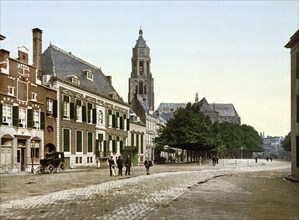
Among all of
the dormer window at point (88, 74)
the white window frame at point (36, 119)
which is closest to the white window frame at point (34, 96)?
the white window frame at point (36, 119)

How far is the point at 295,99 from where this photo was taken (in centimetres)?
2872

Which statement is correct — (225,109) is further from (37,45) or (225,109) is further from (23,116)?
(23,116)

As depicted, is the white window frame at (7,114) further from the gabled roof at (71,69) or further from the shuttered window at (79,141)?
the shuttered window at (79,141)

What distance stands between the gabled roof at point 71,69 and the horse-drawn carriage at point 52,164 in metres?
10.0

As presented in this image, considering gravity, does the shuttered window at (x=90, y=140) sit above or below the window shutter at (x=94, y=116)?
below

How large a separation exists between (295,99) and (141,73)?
92404mm

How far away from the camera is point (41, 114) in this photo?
125 ft

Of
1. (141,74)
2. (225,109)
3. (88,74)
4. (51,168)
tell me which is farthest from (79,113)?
(225,109)

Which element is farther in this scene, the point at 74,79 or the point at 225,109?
the point at 225,109

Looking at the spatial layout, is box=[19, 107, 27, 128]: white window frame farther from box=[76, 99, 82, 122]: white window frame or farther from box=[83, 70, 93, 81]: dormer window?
box=[83, 70, 93, 81]: dormer window

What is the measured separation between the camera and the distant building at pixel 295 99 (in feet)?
91.5

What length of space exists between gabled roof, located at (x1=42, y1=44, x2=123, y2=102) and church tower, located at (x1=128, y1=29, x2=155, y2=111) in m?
62.2

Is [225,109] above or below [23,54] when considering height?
above

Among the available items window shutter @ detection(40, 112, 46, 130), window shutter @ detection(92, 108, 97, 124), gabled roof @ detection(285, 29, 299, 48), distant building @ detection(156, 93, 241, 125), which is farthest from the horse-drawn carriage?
distant building @ detection(156, 93, 241, 125)
